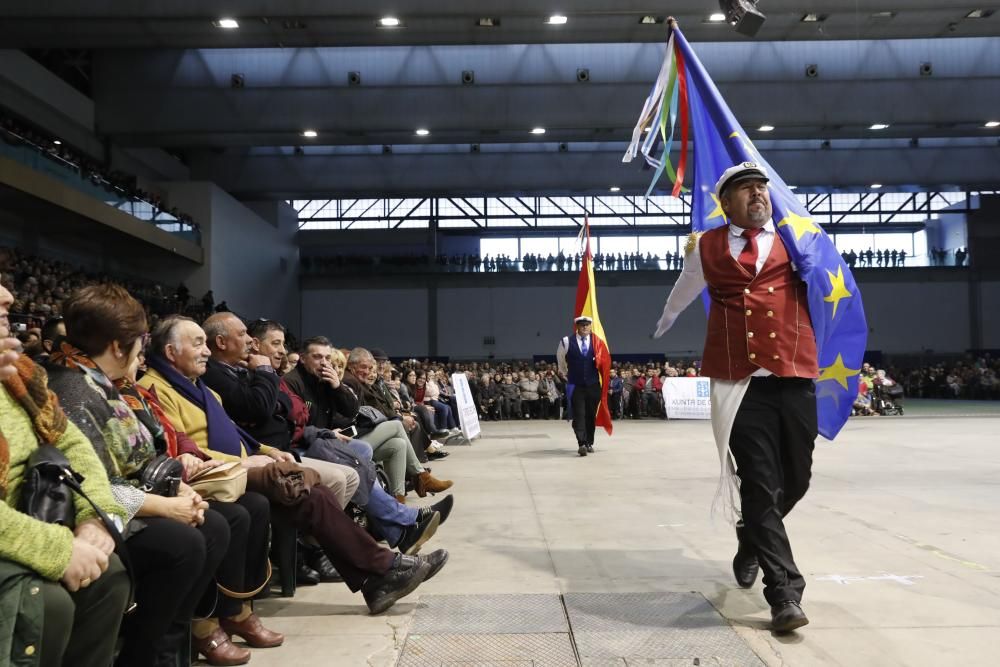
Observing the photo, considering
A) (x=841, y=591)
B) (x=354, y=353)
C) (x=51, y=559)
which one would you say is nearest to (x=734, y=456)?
(x=841, y=591)

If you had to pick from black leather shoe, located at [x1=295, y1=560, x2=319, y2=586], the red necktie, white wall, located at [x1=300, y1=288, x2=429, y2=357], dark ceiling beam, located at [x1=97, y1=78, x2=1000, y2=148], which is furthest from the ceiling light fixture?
white wall, located at [x1=300, y1=288, x2=429, y2=357]

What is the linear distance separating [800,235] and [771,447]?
0.91m

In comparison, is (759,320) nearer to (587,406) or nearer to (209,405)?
(209,405)

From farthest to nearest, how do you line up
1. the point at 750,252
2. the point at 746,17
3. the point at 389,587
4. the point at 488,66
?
the point at 488,66
the point at 746,17
the point at 750,252
the point at 389,587

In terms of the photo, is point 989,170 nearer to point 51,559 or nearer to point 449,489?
point 449,489

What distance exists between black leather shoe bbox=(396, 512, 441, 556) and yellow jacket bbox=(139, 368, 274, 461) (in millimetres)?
1003

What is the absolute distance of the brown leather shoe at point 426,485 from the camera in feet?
18.7

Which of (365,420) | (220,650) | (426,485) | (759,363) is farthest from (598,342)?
(220,650)

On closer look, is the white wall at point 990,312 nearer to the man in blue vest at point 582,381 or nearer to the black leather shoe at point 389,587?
the man in blue vest at point 582,381

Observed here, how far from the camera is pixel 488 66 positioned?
17484mm

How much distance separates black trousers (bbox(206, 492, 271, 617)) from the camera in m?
2.52

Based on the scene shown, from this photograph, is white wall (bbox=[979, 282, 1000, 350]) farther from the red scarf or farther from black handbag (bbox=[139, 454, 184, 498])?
the red scarf

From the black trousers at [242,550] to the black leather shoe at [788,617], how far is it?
1798 mm

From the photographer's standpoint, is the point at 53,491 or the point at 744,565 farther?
the point at 744,565
